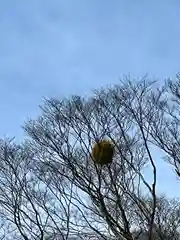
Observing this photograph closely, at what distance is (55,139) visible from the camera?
469 inches

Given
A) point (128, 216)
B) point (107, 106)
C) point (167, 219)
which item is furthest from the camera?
point (167, 219)

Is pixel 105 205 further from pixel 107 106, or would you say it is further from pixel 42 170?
pixel 107 106

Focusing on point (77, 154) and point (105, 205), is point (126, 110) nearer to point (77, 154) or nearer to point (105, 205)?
point (77, 154)

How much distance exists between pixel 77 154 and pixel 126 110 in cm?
170

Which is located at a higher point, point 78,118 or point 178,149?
point 78,118

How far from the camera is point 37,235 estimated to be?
11.8m

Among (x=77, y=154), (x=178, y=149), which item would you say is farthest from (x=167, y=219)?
(x=77, y=154)

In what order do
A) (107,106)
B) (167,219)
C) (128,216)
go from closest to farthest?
(107,106) → (128,216) → (167,219)

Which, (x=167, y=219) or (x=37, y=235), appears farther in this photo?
(x=167, y=219)

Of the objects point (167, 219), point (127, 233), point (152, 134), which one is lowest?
point (127, 233)

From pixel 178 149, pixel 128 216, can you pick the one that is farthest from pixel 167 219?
pixel 178 149

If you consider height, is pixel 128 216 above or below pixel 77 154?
below

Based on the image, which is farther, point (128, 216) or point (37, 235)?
point (128, 216)

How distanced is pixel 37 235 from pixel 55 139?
2496 mm
